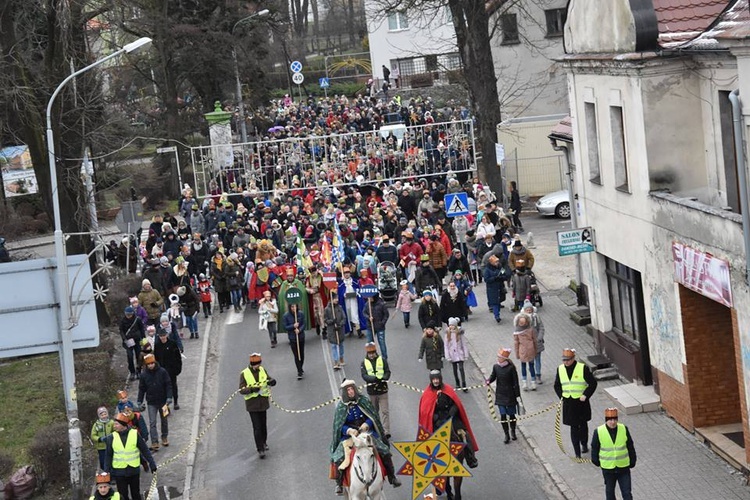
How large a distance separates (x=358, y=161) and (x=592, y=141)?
18.7 meters

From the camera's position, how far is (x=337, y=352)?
82.6 ft

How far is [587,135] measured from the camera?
77.6 ft

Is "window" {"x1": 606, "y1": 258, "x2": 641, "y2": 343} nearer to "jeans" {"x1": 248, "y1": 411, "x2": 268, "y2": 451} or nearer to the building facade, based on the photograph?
the building facade

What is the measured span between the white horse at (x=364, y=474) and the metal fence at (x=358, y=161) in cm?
2498

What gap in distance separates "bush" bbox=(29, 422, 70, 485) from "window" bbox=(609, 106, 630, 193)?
34.3ft

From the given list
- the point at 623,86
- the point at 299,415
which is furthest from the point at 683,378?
the point at 299,415

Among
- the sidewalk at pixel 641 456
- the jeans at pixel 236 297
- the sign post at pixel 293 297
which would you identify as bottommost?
the sidewalk at pixel 641 456

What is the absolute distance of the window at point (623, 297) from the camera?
2236cm

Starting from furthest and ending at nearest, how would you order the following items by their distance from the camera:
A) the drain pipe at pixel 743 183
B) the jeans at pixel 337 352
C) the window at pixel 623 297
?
the jeans at pixel 337 352, the window at pixel 623 297, the drain pipe at pixel 743 183

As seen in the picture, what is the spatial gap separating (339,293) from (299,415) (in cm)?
486

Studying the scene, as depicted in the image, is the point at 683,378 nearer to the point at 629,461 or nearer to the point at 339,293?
the point at 629,461

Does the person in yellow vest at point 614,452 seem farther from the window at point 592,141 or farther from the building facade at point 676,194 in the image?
the window at point 592,141

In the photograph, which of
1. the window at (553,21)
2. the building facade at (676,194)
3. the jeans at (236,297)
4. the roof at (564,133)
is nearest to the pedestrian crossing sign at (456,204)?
the roof at (564,133)

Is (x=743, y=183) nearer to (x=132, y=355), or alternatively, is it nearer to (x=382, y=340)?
(x=382, y=340)
